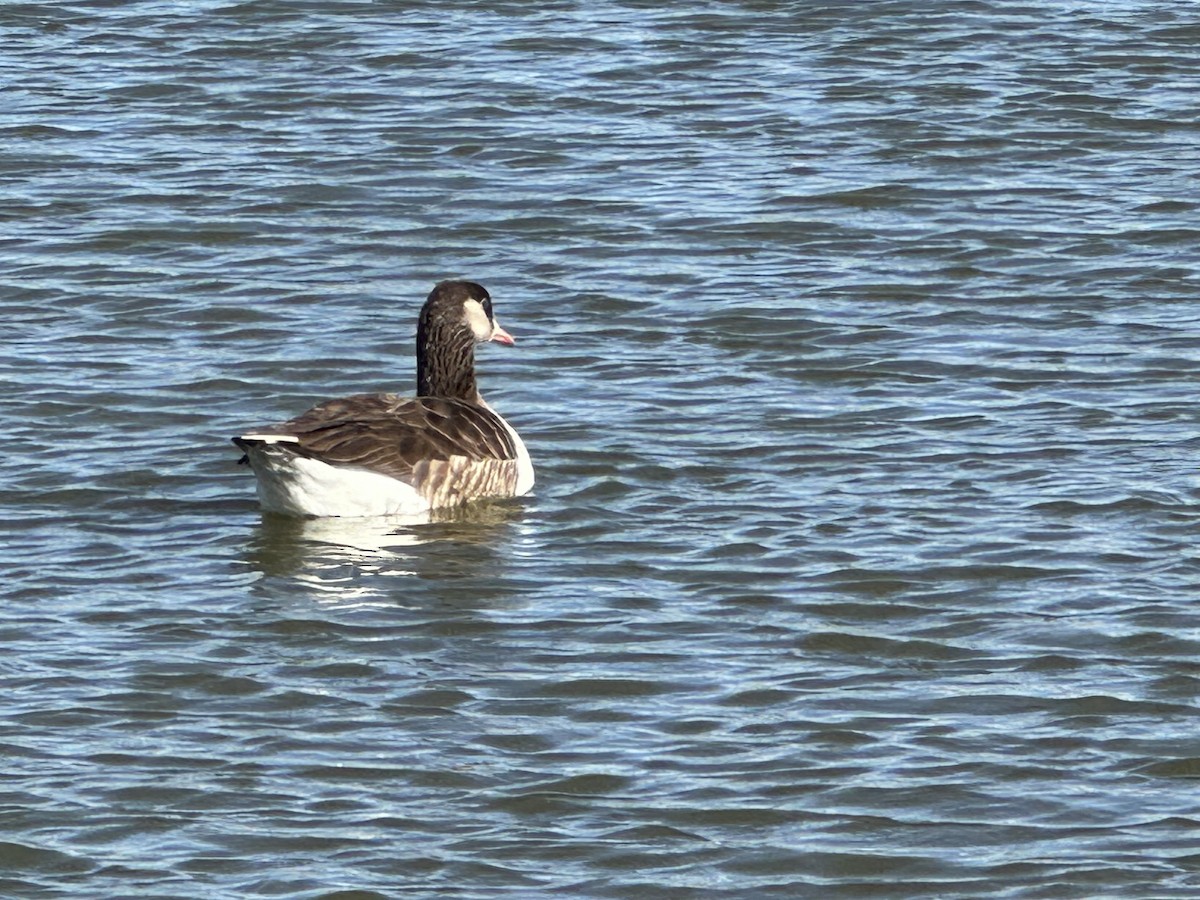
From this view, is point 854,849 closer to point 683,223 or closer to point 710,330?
point 710,330

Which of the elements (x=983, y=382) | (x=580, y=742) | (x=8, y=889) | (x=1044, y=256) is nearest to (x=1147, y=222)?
(x=1044, y=256)

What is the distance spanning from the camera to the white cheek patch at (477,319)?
1296cm

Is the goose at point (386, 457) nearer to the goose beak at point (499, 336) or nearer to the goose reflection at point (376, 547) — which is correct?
the goose reflection at point (376, 547)

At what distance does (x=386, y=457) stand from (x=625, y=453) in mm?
1298

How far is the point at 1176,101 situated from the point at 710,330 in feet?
20.4

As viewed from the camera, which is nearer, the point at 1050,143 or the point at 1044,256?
the point at 1044,256

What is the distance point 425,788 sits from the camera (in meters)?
8.47

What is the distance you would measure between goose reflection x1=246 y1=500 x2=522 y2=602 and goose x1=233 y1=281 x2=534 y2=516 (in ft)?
0.23

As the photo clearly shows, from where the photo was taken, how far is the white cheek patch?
42.5ft

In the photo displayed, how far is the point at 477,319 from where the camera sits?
13.0 meters

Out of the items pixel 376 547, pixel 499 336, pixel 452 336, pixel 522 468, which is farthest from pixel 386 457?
pixel 499 336

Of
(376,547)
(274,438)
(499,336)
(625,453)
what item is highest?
(499,336)

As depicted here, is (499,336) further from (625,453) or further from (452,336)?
(625,453)

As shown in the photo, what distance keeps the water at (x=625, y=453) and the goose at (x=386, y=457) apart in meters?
0.15
